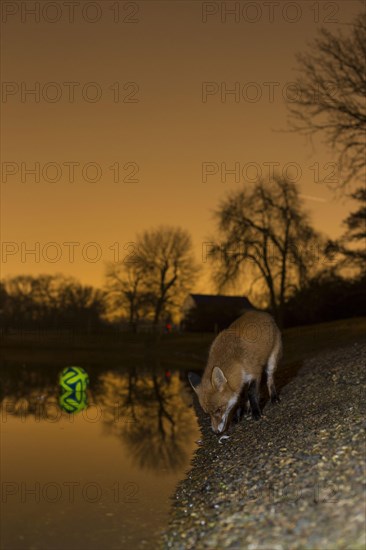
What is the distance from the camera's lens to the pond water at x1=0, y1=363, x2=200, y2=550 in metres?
7.99

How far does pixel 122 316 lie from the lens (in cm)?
8712

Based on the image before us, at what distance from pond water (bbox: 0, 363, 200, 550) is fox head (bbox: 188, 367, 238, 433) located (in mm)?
1032

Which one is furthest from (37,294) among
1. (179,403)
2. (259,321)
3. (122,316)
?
(259,321)

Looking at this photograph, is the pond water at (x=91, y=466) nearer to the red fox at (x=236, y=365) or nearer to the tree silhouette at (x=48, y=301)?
the red fox at (x=236, y=365)

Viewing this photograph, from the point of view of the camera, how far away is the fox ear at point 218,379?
1084cm

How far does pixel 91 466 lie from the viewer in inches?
467

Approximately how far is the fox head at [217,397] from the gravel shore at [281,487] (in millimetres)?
481

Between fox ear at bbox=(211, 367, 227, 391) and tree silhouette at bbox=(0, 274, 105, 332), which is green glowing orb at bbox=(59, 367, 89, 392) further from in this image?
tree silhouette at bbox=(0, 274, 105, 332)

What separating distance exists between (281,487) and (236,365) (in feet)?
13.5

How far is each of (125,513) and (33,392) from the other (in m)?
15.3

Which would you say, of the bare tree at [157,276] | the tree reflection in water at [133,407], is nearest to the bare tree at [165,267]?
the bare tree at [157,276]

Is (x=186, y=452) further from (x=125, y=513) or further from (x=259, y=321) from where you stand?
(x=125, y=513)

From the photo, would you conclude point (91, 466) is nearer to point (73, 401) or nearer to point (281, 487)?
point (281, 487)

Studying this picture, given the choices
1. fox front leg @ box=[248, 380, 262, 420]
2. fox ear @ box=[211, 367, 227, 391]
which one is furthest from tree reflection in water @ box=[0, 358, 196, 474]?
fox ear @ box=[211, 367, 227, 391]
